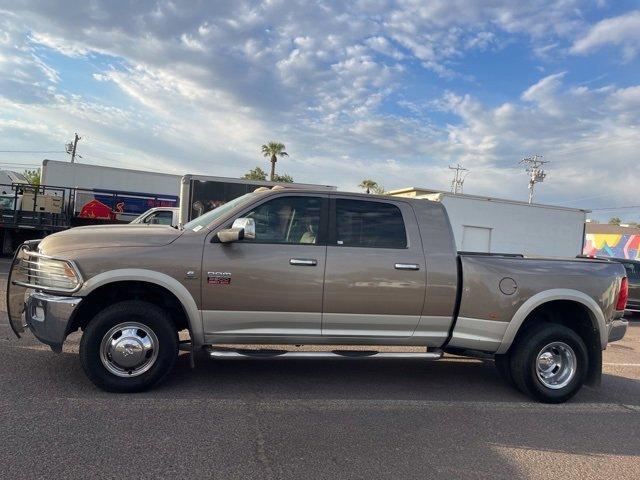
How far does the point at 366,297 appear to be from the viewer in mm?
4992

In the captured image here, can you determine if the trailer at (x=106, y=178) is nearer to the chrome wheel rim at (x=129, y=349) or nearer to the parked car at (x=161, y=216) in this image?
the parked car at (x=161, y=216)

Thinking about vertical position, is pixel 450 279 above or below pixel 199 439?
above

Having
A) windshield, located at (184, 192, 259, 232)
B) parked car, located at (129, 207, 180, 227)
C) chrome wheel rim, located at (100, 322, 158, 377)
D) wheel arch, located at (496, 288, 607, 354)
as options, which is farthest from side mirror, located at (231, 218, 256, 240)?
parked car, located at (129, 207, 180, 227)

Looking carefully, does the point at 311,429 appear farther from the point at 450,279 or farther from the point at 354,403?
the point at 450,279

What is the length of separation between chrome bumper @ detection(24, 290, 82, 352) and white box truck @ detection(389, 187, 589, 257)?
17383mm

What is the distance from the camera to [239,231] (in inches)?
184

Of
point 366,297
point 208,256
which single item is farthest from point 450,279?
point 208,256

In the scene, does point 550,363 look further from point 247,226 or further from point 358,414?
point 247,226

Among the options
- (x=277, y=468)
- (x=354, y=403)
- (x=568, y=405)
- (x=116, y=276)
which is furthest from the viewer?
(x=568, y=405)

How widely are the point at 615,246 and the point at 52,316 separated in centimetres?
5346

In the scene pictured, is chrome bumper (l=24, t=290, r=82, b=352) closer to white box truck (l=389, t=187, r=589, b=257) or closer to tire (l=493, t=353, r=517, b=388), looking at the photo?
tire (l=493, t=353, r=517, b=388)

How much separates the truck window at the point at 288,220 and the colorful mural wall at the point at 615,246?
47.1m

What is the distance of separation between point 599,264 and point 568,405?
1.49 m

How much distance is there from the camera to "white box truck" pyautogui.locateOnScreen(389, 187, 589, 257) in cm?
2127
